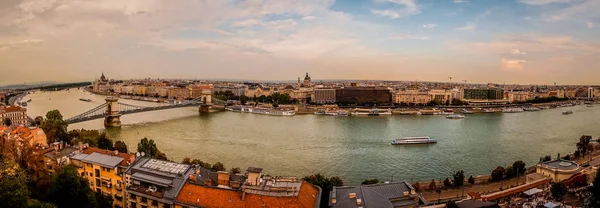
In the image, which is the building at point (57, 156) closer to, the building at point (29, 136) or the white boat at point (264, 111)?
the building at point (29, 136)

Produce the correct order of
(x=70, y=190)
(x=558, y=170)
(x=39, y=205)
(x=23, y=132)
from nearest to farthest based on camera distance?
(x=39, y=205) → (x=70, y=190) → (x=558, y=170) → (x=23, y=132)

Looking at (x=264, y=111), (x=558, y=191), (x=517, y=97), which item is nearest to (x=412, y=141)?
(x=558, y=191)

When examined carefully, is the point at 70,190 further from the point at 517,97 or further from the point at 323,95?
the point at 517,97

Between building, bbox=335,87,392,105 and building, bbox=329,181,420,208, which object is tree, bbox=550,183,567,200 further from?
building, bbox=335,87,392,105

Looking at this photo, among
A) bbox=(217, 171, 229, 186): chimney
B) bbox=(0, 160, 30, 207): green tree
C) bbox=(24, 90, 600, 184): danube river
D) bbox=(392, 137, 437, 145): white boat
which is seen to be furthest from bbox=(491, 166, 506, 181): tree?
bbox=(0, 160, 30, 207): green tree

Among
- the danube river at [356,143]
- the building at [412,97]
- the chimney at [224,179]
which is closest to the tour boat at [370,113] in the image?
the danube river at [356,143]

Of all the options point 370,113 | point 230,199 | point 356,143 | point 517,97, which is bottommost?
point 356,143

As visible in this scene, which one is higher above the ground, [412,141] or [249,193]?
[249,193]
